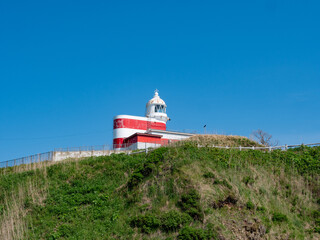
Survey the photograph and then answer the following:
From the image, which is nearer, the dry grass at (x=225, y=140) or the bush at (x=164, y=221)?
the bush at (x=164, y=221)

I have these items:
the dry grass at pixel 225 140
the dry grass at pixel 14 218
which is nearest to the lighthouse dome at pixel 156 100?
the dry grass at pixel 225 140

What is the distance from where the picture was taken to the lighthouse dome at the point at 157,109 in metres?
44.6

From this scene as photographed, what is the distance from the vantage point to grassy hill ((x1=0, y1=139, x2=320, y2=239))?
16359 millimetres

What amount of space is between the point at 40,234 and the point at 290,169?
15.1 metres

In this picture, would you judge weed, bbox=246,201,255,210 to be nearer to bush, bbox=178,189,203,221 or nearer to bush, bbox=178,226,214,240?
bush, bbox=178,189,203,221

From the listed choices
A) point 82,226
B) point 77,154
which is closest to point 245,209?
point 82,226

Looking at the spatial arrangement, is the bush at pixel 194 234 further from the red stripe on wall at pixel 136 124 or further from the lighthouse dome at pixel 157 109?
the lighthouse dome at pixel 157 109

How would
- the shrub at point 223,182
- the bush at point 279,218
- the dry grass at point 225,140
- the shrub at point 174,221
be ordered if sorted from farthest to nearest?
the dry grass at point 225,140 < the shrub at point 223,182 < the bush at point 279,218 < the shrub at point 174,221

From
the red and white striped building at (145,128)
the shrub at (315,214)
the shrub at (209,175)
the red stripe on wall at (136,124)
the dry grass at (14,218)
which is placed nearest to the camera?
the dry grass at (14,218)

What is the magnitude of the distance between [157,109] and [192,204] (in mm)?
29070

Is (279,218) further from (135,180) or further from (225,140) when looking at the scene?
(225,140)

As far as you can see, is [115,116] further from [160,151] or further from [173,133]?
[160,151]

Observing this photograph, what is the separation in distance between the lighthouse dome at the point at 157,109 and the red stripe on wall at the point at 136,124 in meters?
1.12

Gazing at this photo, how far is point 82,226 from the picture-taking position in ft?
57.9
